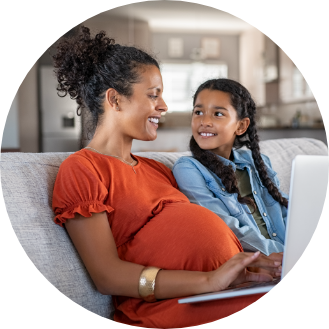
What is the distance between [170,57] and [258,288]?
22.2ft

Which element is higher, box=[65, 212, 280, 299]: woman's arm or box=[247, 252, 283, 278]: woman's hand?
box=[65, 212, 280, 299]: woman's arm

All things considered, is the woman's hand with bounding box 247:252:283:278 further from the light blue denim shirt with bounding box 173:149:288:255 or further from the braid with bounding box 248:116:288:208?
the braid with bounding box 248:116:288:208

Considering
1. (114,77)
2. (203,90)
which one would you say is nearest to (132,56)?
(114,77)

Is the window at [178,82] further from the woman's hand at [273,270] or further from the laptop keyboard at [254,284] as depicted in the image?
the laptop keyboard at [254,284]

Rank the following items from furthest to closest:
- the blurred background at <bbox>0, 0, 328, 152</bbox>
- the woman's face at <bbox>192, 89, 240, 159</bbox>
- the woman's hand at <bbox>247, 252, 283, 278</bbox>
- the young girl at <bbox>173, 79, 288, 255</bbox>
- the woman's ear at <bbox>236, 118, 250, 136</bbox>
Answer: the blurred background at <bbox>0, 0, 328, 152</bbox>, the woman's ear at <bbox>236, 118, 250, 136</bbox>, the woman's face at <bbox>192, 89, 240, 159</bbox>, the young girl at <bbox>173, 79, 288, 255</bbox>, the woman's hand at <bbox>247, 252, 283, 278</bbox>

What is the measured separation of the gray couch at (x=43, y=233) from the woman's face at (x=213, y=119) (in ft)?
2.03

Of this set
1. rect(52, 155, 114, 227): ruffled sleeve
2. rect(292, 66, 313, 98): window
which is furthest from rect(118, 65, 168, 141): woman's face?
rect(292, 66, 313, 98): window

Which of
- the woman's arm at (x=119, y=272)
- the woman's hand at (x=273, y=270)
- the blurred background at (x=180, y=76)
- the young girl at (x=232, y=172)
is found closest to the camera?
the woman's arm at (x=119, y=272)

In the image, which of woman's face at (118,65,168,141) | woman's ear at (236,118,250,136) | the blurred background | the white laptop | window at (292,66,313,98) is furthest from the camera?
window at (292,66,313,98)

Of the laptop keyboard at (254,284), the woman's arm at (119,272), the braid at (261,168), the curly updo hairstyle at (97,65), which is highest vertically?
the curly updo hairstyle at (97,65)

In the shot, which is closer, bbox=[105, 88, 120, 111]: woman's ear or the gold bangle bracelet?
the gold bangle bracelet

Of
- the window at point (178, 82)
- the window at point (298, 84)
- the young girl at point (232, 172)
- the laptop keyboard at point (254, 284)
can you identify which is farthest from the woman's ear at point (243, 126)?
the window at point (178, 82)

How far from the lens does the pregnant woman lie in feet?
3.21

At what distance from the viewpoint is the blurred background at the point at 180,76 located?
5.25m
